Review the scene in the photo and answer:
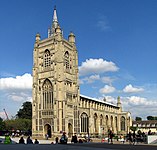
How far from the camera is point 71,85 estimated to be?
279 ft

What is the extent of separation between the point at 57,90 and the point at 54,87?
1319 mm

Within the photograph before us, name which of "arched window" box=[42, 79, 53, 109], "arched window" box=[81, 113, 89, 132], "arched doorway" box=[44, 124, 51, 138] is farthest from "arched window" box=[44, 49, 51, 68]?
"arched window" box=[81, 113, 89, 132]

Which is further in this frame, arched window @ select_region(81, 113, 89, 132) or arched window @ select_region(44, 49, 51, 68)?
arched window @ select_region(81, 113, 89, 132)

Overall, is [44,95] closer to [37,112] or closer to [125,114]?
[37,112]

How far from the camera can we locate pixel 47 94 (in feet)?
267

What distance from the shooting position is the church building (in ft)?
256

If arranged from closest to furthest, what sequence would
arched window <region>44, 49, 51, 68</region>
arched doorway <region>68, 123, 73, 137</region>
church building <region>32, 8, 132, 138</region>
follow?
1. church building <region>32, 8, 132, 138</region>
2. arched doorway <region>68, 123, 73, 137</region>
3. arched window <region>44, 49, 51, 68</region>

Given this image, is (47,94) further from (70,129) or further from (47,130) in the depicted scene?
(70,129)

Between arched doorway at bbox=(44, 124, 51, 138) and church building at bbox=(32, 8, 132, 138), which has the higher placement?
church building at bbox=(32, 8, 132, 138)

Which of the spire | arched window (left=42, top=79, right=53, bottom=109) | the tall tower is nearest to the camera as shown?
the tall tower

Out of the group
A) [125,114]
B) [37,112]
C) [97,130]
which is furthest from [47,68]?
[125,114]

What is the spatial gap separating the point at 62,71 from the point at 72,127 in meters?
16.6

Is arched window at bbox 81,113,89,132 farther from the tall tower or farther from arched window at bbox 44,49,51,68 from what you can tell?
arched window at bbox 44,49,51,68

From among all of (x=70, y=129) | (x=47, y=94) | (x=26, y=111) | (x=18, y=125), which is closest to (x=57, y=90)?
(x=47, y=94)
